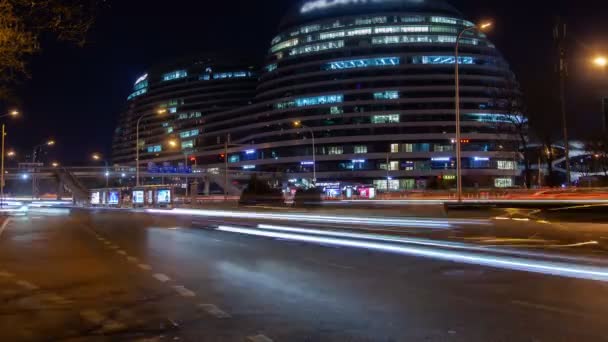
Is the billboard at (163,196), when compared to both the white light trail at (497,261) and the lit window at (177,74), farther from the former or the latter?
the lit window at (177,74)

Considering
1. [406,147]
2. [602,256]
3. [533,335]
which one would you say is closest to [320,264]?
[602,256]

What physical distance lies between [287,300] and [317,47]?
135004 mm

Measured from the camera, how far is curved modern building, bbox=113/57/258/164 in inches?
6969

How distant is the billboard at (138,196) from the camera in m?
61.6

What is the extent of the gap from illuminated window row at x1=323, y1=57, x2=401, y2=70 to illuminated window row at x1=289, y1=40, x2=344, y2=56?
A: 4.25 meters

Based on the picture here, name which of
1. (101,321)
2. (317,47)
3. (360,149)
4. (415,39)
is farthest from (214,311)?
(317,47)

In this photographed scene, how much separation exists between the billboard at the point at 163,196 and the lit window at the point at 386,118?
79.1 m

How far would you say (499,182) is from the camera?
128 meters

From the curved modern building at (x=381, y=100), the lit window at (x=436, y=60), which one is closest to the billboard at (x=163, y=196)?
the curved modern building at (x=381, y=100)

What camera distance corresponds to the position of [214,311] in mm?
8453

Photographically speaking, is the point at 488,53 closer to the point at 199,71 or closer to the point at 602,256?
the point at 199,71

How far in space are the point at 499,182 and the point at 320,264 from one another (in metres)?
122

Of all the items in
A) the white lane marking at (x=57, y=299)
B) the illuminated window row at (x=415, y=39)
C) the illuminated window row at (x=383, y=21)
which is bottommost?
the white lane marking at (x=57, y=299)

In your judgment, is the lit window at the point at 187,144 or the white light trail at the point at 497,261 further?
the lit window at the point at 187,144
